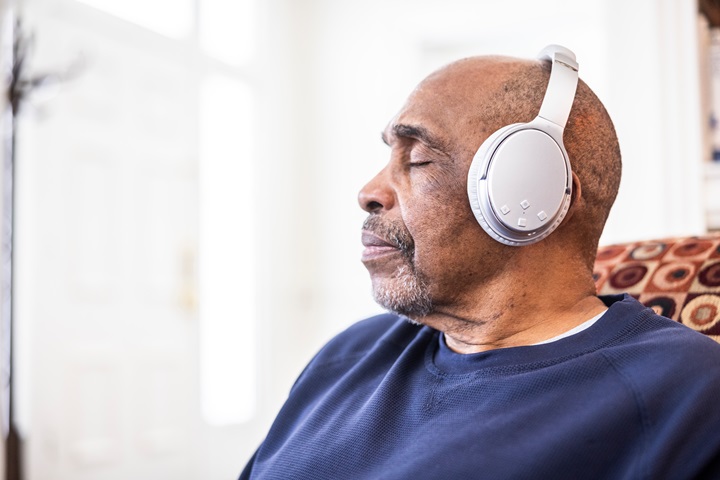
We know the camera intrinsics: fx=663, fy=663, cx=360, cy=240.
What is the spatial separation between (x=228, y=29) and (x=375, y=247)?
3.10 m

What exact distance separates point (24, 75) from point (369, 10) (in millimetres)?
2084

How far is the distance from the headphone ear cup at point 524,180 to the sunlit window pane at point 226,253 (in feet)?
9.21

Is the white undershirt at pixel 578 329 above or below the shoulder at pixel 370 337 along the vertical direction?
above

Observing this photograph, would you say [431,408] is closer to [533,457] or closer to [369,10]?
[533,457]

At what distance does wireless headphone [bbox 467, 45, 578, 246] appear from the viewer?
2.72 feet

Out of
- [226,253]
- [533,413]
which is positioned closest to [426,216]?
[533,413]

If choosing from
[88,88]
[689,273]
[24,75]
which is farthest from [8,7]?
[689,273]

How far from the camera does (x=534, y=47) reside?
3.63 m

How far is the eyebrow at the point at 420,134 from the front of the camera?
91 cm

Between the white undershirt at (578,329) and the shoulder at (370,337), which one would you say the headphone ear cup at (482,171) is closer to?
the white undershirt at (578,329)

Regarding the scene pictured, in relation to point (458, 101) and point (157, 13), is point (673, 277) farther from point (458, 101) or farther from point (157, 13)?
point (157, 13)

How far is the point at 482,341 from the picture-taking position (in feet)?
3.02

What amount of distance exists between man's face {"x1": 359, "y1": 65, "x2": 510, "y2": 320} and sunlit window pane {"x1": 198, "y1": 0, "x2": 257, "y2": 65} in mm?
2779

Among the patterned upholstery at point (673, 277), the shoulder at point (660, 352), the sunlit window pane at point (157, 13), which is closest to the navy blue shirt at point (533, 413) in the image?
the shoulder at point (660, 352)
